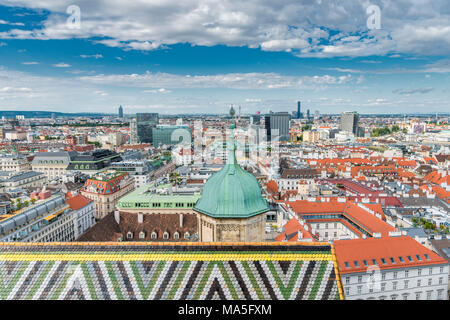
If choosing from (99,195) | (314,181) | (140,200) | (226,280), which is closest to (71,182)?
(99,195)

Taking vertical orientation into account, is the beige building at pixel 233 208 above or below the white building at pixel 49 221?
above

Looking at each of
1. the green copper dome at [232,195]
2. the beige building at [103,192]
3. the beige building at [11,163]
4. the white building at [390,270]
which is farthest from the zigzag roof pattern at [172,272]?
the beige building at [11,163]

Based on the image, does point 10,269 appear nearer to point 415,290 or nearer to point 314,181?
point 415,290

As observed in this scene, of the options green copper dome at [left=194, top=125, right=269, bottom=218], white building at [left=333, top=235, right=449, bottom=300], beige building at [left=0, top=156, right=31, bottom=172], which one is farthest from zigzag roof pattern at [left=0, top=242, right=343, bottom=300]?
beige building at [left=0, top=156, right=31, bottom=172]

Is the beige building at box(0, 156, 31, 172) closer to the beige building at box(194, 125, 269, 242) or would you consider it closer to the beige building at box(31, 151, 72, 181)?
the beige building at box(31, 151, 72, 181)

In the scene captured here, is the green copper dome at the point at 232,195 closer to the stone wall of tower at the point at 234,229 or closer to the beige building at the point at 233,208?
the beige building at the point at 233,208

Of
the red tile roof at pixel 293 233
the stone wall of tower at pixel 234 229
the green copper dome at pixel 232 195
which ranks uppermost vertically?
the green copper dome at pixel 232 195

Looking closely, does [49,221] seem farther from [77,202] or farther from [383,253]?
[383,253]
